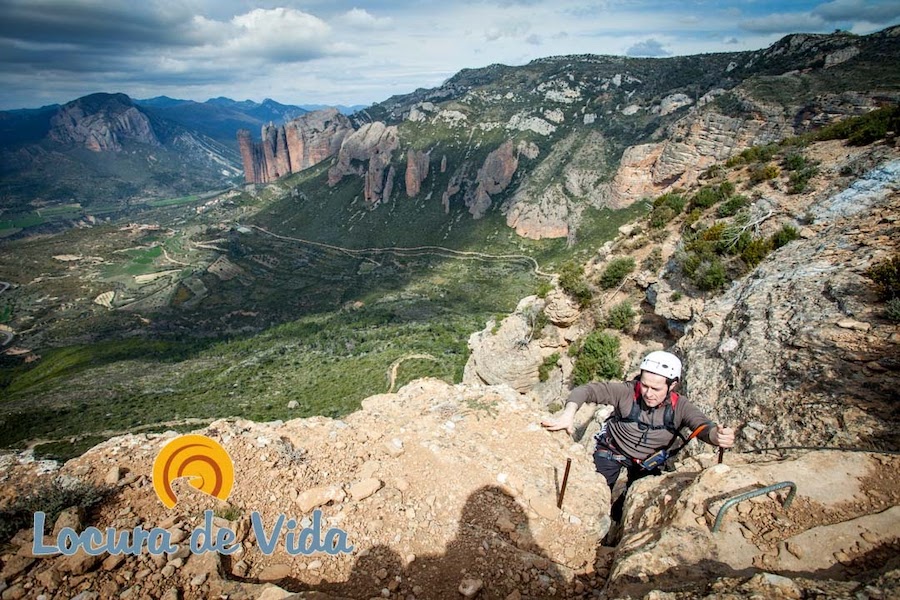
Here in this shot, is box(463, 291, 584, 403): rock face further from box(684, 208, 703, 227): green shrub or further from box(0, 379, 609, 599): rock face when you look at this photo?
box(0, 379, 609, 599): rock face

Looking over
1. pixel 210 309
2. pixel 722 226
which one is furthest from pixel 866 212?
pixel 210 309

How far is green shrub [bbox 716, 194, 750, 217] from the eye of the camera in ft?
49.4

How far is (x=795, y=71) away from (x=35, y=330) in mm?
151503

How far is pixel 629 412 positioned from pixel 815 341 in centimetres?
438

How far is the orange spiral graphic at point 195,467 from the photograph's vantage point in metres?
5.03

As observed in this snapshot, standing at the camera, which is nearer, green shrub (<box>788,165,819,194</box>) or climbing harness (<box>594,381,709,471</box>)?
climbing harness (<box>594,381,709,471</box>)

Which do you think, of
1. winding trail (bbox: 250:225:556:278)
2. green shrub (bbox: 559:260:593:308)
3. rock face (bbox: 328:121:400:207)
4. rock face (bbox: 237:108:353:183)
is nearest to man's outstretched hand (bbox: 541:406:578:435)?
green shrub (bbox: 559:260:593:308)

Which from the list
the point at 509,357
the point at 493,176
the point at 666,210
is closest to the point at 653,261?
the point at 666,210

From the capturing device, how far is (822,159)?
14.8 meters

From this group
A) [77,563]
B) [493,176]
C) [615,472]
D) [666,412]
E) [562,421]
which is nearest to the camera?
[77,563]

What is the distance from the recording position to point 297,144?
178875 mm

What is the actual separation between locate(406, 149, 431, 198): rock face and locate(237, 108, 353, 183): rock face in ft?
224

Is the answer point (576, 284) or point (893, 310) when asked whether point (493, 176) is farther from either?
point (893, 310)

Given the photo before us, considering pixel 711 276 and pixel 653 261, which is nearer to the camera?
pixel 711 276
